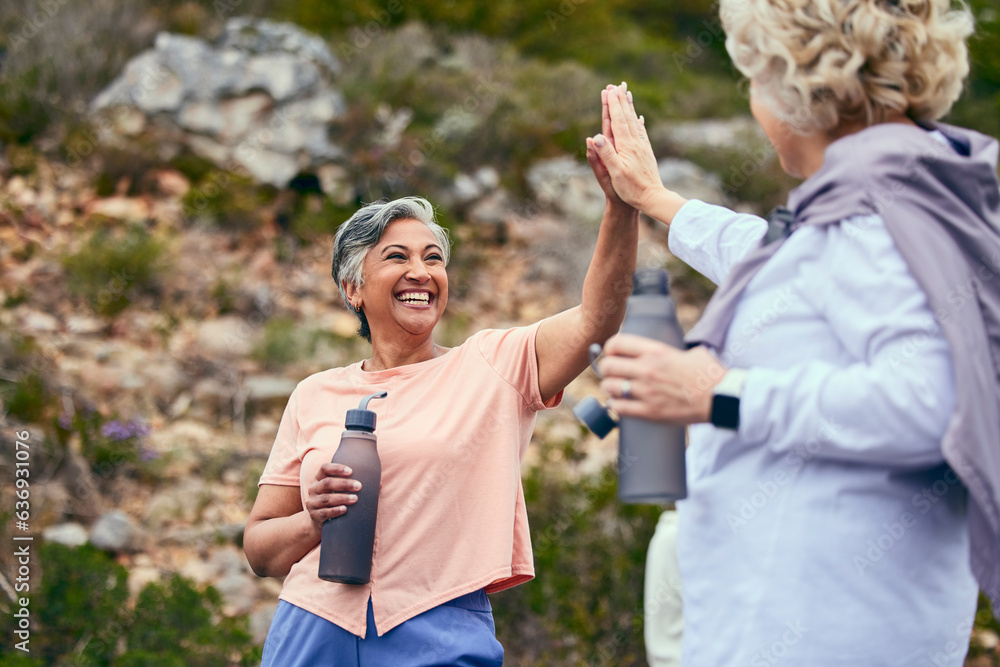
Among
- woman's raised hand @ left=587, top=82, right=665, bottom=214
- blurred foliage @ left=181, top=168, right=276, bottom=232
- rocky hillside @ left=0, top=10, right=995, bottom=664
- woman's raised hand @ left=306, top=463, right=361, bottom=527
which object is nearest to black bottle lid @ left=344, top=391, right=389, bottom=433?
woman's raised hand @ left=306, top=463, right=361, bottom=527

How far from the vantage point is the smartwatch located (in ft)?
4.10

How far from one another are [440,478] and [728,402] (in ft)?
3.08

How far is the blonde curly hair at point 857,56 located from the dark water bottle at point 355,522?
44.4 inches

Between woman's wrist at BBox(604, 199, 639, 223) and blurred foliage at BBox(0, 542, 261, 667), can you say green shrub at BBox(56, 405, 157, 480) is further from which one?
woman's wrist at BBox(604, 199, 639, 223)

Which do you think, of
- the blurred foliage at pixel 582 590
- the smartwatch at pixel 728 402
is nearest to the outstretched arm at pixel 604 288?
the smartwatch at pixel 728 402

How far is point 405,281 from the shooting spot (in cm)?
230

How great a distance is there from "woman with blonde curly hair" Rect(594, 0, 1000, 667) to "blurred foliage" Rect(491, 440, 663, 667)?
3.37m

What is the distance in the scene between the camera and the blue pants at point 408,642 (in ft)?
6.30

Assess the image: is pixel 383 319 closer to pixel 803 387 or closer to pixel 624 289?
pixel 624 289

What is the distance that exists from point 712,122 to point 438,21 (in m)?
4.38

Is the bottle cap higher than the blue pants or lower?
higher

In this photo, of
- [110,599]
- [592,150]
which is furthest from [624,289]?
[110,599]

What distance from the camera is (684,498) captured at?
1.41 m

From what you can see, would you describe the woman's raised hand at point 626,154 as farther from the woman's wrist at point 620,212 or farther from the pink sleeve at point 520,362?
the pink sleeve at point 520,362
